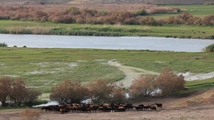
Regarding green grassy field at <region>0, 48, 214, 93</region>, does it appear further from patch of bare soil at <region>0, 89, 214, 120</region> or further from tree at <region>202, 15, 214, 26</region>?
tree at <region>202, 15, 214, 26</region>

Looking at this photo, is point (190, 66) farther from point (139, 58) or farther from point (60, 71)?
point (60, 71)

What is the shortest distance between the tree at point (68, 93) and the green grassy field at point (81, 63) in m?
3.27

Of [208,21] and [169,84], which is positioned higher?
[208,21]

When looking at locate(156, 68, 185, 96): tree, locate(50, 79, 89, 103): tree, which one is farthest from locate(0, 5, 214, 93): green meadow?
locate(50, 79, 89, 103): tree

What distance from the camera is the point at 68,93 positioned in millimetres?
40344

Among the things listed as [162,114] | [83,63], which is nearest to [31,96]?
[162,114]

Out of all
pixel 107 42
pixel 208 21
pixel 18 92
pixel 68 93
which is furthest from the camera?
pixel 208 21

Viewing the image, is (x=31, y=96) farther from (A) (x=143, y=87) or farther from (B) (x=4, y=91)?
(A) (x=143, y=87)

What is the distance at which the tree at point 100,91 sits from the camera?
40.6 m

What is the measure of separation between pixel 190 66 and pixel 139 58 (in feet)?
21.6

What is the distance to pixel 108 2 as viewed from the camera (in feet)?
567

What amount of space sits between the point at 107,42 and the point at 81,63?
24033 mm

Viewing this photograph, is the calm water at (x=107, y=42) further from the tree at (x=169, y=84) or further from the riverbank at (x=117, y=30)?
the tree at (x=169, y=84)

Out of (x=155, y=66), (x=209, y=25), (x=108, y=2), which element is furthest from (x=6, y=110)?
(x=108, y=2)
